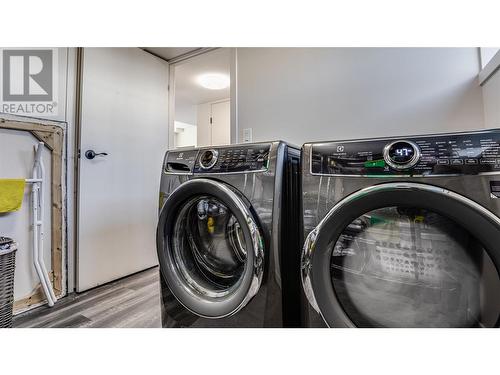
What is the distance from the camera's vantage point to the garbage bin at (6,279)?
3.84 ft


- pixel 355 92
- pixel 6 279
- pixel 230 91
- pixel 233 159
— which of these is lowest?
pixel 6 279

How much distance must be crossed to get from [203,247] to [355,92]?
125 cm

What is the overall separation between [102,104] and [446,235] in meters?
2.18

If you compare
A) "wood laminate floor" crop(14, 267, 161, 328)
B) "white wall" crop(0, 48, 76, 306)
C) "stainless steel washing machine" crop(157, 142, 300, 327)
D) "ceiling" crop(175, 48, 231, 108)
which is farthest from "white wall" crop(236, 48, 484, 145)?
"wood laminate floor" crop(14, 267, 161, 328)

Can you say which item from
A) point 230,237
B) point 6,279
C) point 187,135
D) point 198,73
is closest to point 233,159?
point 230,237

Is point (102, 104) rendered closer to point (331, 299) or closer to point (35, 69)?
point (35, 69)

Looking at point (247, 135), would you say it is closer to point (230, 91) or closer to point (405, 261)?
point (230, 91)

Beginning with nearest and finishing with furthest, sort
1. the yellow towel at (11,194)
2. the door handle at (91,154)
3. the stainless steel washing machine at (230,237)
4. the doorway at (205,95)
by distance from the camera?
the stainless steel washing machine at (230,237) → the yellow towel at (11,194) → the door handle at (91,154) → the doorway at (205,95)

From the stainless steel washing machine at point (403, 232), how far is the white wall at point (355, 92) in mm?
836

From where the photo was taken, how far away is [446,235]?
59 centimetres

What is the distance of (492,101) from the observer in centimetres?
107

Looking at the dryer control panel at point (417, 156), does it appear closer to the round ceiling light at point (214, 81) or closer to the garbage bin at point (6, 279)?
the garbage bin at point (6, 279)

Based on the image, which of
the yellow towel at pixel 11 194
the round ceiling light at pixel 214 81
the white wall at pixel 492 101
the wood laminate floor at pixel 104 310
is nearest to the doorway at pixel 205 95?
the round ceiling light at pixel 214 81
